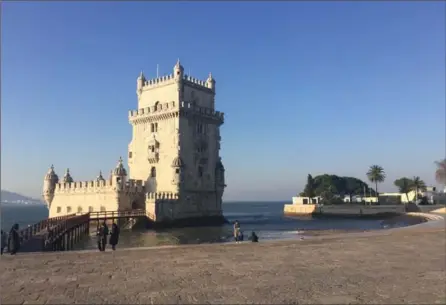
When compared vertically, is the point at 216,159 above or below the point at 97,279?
above

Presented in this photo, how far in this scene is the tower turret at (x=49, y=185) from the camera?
63875 mm

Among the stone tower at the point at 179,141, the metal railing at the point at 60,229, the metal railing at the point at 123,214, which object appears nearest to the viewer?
the metal railing at the point at 60,229

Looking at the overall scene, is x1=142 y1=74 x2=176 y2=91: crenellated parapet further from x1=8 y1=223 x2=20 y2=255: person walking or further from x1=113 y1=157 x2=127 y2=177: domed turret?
x1=8 y1=223 x2=20 y2=255: person walking

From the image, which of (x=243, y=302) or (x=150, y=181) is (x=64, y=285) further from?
(x=150, y=181)

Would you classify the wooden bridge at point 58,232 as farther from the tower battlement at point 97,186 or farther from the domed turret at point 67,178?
the domed turret at point 67,178

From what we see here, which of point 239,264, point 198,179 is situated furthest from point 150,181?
point 239,264

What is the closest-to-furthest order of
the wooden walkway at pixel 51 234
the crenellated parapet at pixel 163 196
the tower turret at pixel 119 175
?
the wooden walkway at pixel 51 234, the crenellated parapet at pixel 163 196, the tower turret at pixel 119 175

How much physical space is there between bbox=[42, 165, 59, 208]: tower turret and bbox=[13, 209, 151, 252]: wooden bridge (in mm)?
13945

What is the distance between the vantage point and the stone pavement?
9508 millimetres

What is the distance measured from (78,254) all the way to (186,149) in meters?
40.7

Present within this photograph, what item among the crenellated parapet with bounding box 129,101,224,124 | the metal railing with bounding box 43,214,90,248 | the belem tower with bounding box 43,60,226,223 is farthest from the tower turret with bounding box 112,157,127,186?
the crenellated parapet with bounding box 129,101,224,124

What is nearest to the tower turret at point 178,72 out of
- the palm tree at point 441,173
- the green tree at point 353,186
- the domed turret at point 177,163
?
the domed turret at point 177,163

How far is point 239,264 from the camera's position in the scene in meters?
14.3

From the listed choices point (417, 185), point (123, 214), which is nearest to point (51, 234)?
point (123, 214)
